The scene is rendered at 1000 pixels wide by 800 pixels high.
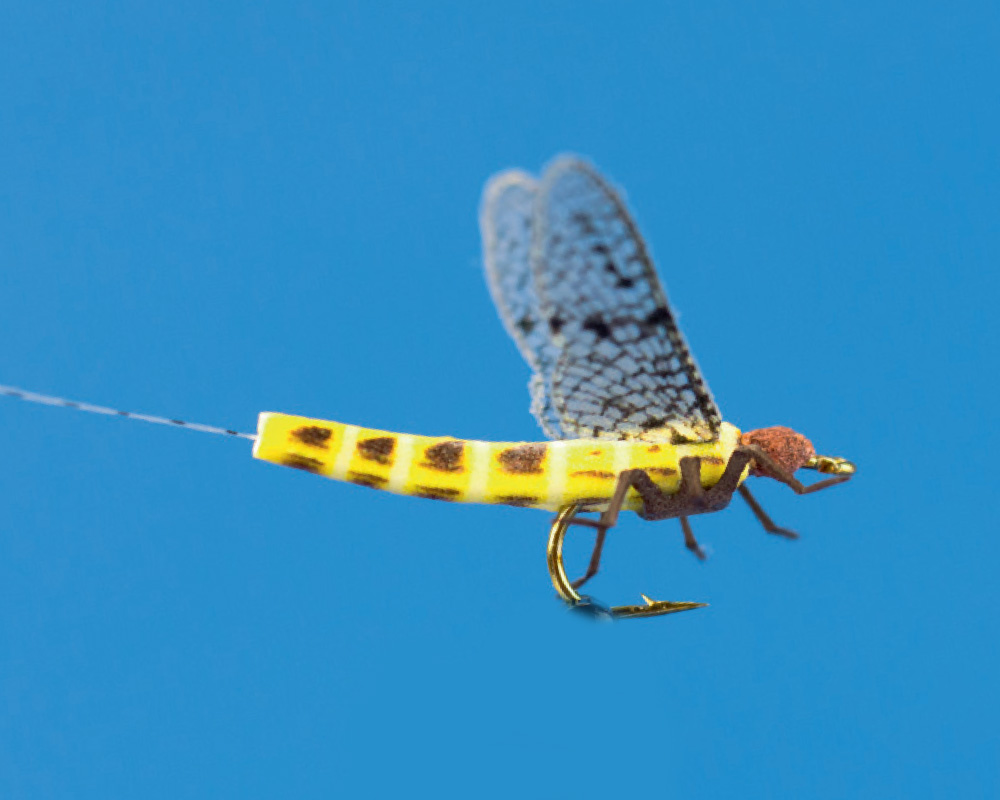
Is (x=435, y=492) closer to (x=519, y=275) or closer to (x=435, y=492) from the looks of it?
(x=435, y=492)

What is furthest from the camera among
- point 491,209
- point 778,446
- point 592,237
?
point 778,446

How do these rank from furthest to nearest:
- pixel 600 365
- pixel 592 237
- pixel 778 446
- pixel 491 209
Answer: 1. pixel 778 446
2. pixel 600 365
3. pixel 491 209
4. pixel 592 237

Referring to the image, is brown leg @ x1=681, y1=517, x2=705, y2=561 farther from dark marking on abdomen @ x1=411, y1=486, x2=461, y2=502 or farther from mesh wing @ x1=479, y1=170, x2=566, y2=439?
dark marking on abdomen @ x1=411, y1=486, x2=461, y2=502

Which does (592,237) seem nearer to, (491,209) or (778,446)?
(491,209)

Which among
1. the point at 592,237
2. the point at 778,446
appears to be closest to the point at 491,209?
the point at 592,237

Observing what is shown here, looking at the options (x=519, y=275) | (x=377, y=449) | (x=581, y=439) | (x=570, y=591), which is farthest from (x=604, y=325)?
(x=570, y=591)

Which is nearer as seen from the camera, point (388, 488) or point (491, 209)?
point (491, 209)

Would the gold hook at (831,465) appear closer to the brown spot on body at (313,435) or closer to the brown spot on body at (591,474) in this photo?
the brown spot on body at (591,474)

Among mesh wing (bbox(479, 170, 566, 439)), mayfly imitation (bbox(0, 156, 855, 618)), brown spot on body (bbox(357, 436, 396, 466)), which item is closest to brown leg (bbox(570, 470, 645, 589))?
mayfly imitation (bbox(0, 156, 855, 618))
